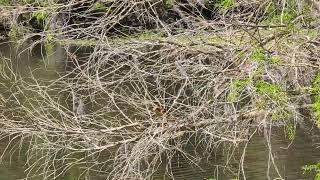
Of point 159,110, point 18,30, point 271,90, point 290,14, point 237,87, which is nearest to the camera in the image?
point 271,90

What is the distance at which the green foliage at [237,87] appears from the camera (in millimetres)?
7666

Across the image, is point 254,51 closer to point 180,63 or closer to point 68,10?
point 180,63

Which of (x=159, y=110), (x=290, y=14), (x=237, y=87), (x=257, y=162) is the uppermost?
(x=290, y=14)

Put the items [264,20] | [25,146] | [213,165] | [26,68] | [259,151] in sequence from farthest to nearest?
[26,68], [25,146], [259,151], [213,165], [264,20]

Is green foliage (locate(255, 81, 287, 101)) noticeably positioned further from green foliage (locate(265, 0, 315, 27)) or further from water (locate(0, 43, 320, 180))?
water (locate(0, 43, 320, 180))

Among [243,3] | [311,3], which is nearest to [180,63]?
[243,3]

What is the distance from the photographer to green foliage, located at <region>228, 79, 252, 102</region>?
767cm

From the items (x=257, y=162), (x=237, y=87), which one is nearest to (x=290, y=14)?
(x=237, y=87)

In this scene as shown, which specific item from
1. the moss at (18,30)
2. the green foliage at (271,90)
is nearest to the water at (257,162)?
the moss at (18,30)

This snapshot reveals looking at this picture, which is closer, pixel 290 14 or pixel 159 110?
pixel 290 14

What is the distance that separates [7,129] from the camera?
8.87 m

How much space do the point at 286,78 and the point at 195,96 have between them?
1082 millimetres

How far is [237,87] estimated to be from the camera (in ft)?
25.9

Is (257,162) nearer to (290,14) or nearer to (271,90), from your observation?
(290,14)
